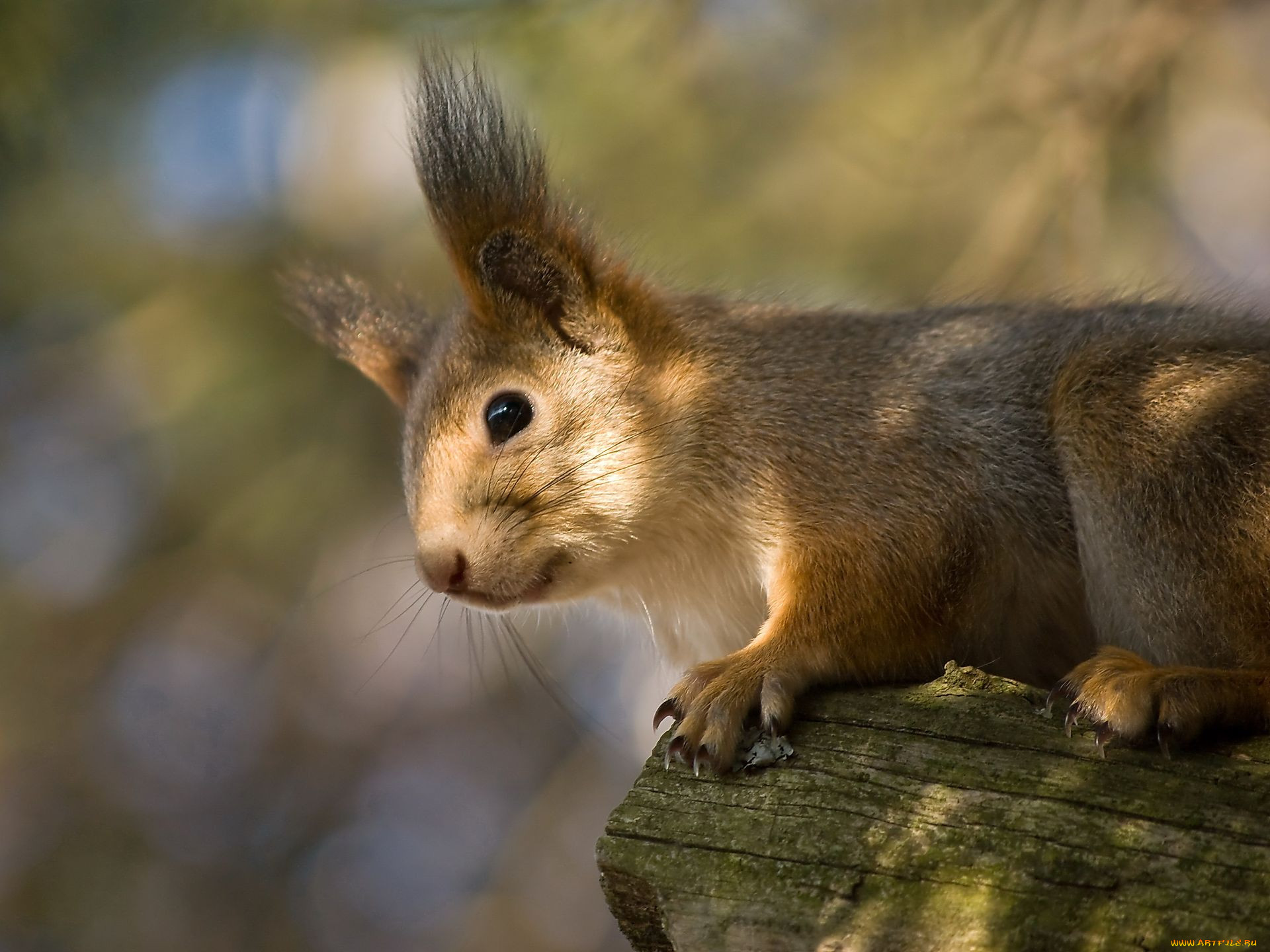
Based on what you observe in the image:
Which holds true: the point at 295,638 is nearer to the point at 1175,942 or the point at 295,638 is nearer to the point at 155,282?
the point at 155,282

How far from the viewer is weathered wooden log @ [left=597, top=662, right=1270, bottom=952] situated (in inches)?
47.8

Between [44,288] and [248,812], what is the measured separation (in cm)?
170

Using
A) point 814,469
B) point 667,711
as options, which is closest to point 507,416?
point 814,469

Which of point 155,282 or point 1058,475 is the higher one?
point 155,282

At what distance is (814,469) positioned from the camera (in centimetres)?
206

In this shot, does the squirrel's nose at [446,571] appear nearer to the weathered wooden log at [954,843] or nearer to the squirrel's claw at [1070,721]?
the weathered wooden log at [954,843]

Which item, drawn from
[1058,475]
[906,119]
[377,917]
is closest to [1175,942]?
[1058,475]

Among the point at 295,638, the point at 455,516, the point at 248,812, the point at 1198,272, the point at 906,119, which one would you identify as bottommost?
the point at 248,812

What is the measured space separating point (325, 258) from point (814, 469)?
1948mm

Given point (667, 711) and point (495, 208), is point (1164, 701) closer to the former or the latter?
point (667, 711)

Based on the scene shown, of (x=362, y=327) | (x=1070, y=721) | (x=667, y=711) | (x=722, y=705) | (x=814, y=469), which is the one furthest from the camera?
(x=362, y=327)

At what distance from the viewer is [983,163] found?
3.62 metres

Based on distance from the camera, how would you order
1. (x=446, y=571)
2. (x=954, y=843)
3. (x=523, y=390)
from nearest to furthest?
1. (x=954, y=843)
2. (x=446, y=571)
3. (x=523, y=390)

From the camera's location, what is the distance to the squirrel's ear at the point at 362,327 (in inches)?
101
